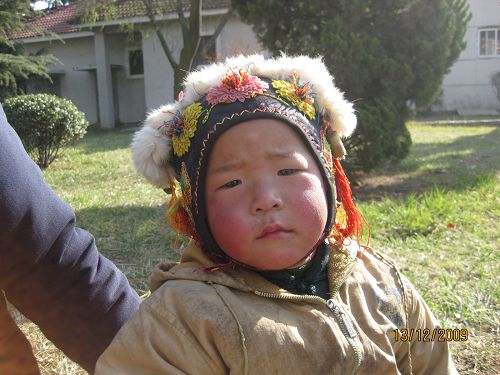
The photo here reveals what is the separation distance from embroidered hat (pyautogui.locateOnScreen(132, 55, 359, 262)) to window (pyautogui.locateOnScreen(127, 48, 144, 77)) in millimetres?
20092

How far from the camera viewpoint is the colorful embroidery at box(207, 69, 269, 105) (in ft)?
5.36

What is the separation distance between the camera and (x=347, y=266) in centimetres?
175

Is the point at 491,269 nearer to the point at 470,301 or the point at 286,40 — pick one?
the point at 470,301

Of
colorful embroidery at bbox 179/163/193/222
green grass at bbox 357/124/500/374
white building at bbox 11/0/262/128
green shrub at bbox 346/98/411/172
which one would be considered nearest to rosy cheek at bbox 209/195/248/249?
colorful embroidery at bbox 179/163/193/222

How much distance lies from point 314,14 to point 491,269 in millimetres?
3717

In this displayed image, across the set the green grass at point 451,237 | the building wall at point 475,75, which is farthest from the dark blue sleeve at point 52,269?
the building wall at point 475,75

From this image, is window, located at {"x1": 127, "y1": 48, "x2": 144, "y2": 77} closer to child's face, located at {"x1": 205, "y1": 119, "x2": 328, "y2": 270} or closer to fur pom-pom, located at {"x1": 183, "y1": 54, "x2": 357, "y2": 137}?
fur pom-pom, located at {"x1": 183, "y1": 54, "x2": 357, "y2": 137}

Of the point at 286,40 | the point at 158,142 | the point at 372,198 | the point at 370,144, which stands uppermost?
the point at 286,40

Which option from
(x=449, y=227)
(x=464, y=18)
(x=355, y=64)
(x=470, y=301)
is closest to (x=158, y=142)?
(x=470, y=301)

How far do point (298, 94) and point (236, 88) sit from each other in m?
0.20

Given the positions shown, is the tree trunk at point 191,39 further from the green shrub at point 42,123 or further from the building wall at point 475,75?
the building wall at point 475,75

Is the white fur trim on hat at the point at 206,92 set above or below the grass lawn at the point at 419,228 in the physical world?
above

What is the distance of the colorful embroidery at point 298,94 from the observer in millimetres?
1707

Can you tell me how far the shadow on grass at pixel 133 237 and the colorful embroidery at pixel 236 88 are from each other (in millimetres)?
1883
